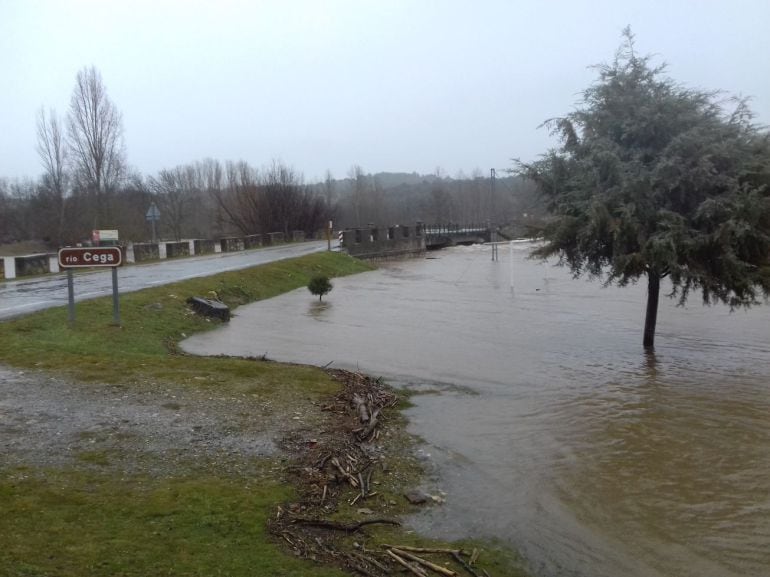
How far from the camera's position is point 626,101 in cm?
1120

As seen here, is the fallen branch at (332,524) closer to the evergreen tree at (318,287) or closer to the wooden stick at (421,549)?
the wooden stick at (421,549)

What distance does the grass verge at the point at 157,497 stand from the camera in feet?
13.1

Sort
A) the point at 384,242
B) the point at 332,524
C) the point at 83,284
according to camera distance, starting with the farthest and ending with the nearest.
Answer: the point at 384,242 < the point at 83,284 < the point at 332,524

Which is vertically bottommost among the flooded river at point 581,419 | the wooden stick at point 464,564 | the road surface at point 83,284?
the flooded river at point 581,419

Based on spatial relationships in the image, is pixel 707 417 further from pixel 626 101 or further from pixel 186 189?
pixel 186 189

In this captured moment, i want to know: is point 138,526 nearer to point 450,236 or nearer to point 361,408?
point 361,408

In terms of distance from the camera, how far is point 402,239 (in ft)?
184

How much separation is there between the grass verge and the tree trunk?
19.9 ft

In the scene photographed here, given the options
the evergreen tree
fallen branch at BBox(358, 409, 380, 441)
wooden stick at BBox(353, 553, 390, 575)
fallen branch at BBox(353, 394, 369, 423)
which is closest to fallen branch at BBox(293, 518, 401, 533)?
wooden stick at BBox(353, 553, 390, 575)

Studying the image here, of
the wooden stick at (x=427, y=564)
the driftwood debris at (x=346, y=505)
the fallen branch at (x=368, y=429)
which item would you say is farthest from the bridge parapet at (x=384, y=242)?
the wooden stick at (x=427, y=564)

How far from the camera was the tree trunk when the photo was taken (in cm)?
1192

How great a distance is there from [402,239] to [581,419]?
48.0m

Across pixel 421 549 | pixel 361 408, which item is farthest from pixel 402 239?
pixel 421 549

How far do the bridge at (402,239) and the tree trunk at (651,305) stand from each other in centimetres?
3155
